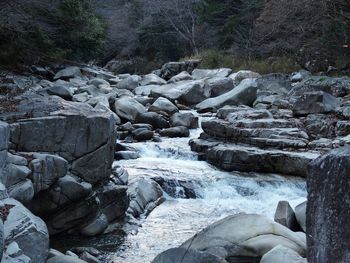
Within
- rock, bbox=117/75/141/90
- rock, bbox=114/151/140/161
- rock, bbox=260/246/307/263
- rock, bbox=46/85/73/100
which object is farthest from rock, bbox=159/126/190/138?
rock, bbox=260/246/307/263

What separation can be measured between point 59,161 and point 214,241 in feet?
9.69

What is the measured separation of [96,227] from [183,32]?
25910mm

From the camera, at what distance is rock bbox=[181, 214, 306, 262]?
5457 millimetres

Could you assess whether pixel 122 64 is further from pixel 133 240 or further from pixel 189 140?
pixel 133 240

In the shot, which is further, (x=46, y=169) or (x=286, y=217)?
(x=46, y=169)

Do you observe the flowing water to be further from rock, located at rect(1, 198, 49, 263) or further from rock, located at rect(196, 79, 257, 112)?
rock, located at rect(196, 79, 257, 112)

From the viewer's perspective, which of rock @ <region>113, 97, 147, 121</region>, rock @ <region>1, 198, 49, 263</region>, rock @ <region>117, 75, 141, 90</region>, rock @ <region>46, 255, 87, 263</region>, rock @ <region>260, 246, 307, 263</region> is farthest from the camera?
rock @ <region>117, 75, 141, 90</region>

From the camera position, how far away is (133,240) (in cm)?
731

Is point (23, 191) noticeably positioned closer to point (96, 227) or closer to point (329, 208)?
point (96, 227)

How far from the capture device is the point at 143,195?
9.01 metres

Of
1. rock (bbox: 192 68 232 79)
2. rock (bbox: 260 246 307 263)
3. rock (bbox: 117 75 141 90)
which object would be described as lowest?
rock (bbox: 117 75 141 90)

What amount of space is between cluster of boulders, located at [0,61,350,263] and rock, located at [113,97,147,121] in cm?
3

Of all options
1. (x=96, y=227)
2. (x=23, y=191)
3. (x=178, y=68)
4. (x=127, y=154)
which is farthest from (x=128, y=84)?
(x=23, y=191)

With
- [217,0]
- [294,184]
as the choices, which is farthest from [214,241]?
[217,0]
